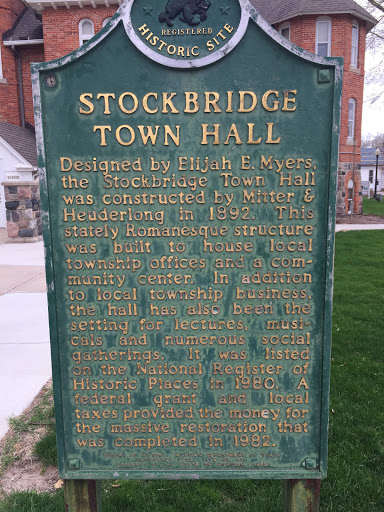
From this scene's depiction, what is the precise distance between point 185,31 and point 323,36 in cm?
2012

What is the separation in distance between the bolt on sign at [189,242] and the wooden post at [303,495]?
0.15m

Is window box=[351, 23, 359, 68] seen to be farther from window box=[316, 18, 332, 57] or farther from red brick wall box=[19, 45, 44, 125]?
red brick wall box=[19, 45, 44, 125]

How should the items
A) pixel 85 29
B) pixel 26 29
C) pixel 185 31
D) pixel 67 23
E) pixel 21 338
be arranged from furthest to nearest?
pixel 26 29 → pixel 85 29 → pixel 67 23 → pixel 21 338 → pixel 185 31

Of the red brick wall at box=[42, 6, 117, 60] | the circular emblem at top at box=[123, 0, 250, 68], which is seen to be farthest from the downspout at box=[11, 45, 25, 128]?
the circular emblem at top at box=[123, 0, 250, 68]

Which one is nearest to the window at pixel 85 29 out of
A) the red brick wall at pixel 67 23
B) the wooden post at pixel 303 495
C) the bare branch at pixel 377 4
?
the red brick wall at pixel 67 23

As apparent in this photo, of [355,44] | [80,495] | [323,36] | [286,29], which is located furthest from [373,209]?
[80,495]

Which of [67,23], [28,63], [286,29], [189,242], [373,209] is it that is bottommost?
[373,209]

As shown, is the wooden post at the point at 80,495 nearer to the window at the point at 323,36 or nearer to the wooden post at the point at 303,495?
the wooden post at the point at 303,495

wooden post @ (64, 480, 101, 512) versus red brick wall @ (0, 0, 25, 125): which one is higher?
red brick wall @ (0, 0, 25, 125)

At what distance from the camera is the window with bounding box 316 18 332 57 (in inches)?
749

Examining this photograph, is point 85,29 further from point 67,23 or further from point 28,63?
point 28,63

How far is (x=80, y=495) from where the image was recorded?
2314 millimetres

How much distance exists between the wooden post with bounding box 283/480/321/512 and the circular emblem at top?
2126 millimetres

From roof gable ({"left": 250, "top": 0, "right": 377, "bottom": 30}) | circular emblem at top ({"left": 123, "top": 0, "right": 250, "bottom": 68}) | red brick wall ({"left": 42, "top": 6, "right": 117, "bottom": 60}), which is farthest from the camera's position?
roof gable ({"left": 250, "top": 0, "right": 377, "bottom": 30})
